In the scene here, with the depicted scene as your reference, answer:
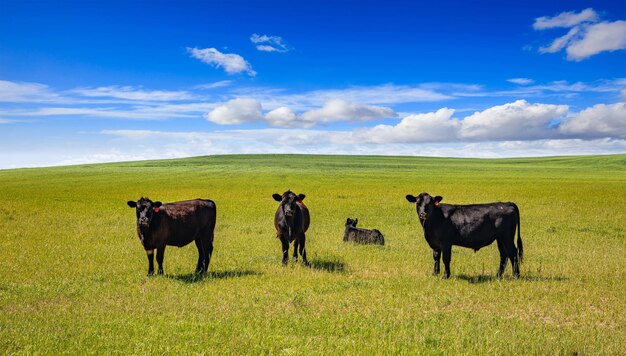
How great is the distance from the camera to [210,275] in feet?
42.1

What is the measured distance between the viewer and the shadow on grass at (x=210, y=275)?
40.7 feet

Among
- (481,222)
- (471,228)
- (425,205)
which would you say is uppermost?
(425,205)

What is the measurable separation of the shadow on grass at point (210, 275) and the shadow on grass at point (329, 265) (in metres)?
1.95

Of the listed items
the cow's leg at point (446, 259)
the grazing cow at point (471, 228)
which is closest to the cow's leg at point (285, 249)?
the grazing cow at point (471, 228)

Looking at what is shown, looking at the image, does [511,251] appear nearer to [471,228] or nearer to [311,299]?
[471,228]

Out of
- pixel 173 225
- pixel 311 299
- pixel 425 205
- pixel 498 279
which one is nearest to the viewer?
pixel 311 299

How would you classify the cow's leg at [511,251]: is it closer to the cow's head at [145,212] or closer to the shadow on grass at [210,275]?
the shadow on grass at [210,275]

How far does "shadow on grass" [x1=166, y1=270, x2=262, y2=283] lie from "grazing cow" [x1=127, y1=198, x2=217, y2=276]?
1.25 feet

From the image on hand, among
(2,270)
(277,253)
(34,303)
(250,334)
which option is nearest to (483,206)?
(277,253)

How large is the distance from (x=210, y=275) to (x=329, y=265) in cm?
367

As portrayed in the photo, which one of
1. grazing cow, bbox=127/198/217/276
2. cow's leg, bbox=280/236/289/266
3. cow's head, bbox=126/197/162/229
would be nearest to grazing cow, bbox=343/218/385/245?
cow's leg, bbox=280/236/289/266

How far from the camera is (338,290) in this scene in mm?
11359

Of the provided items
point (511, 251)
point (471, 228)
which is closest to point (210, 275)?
point (471, 228)

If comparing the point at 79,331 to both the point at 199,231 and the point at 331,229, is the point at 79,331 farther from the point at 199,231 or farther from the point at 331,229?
the point at 331,229
